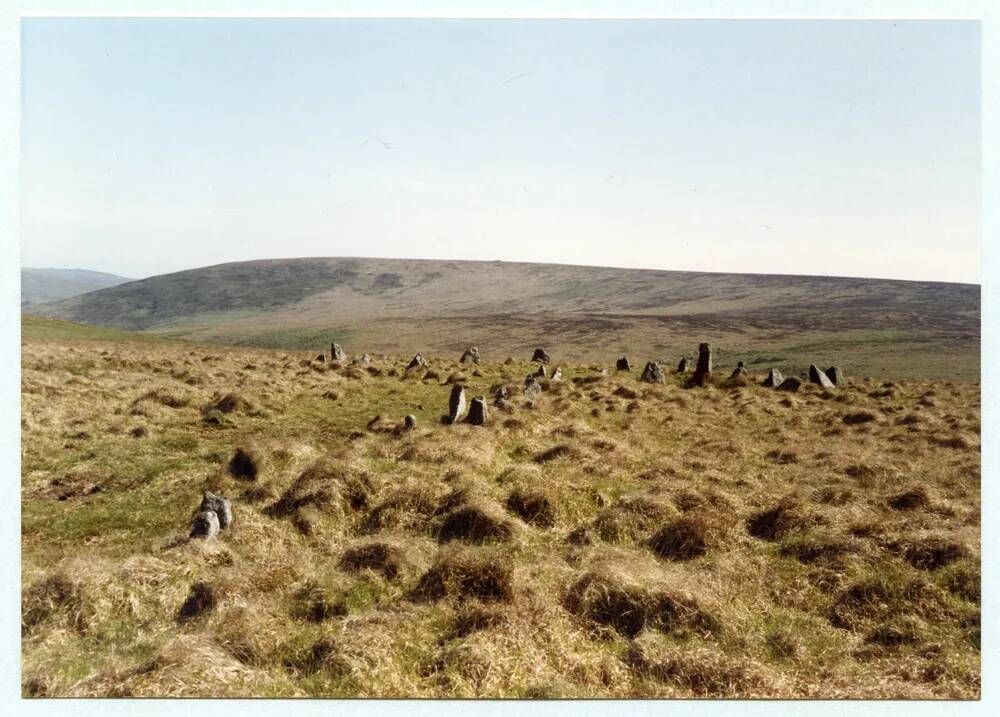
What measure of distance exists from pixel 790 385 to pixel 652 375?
19.8ft

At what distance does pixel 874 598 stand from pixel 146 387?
20.3 meters

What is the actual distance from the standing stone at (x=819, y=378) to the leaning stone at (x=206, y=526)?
25.8 m

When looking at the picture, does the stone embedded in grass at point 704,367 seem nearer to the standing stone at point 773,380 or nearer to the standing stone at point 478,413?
the standing stone at point 773,380

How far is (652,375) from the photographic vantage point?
27531 millimetres

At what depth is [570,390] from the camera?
23.8 m

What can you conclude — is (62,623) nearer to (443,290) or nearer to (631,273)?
(443,290)

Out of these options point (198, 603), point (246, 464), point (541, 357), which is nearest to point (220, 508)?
point (198, 603)

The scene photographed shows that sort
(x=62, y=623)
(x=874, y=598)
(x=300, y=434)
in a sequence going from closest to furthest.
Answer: (x=62, y=623) < (x=874, y=598) < (x=300, y=434)

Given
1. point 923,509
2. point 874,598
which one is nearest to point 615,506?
point 874,598

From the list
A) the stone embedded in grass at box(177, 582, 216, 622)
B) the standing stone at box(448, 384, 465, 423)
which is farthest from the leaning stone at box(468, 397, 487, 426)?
the stone embedded in grass at box(177, 582, 216, 622)

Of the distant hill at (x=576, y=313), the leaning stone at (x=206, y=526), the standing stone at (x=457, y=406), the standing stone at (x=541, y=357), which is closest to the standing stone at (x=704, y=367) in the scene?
the standing stone at (x=541, y=357)

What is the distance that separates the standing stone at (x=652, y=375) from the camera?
27281 mm

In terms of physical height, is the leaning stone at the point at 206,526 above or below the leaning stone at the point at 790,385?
below

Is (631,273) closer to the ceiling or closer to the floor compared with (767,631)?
closer to the ceiling
